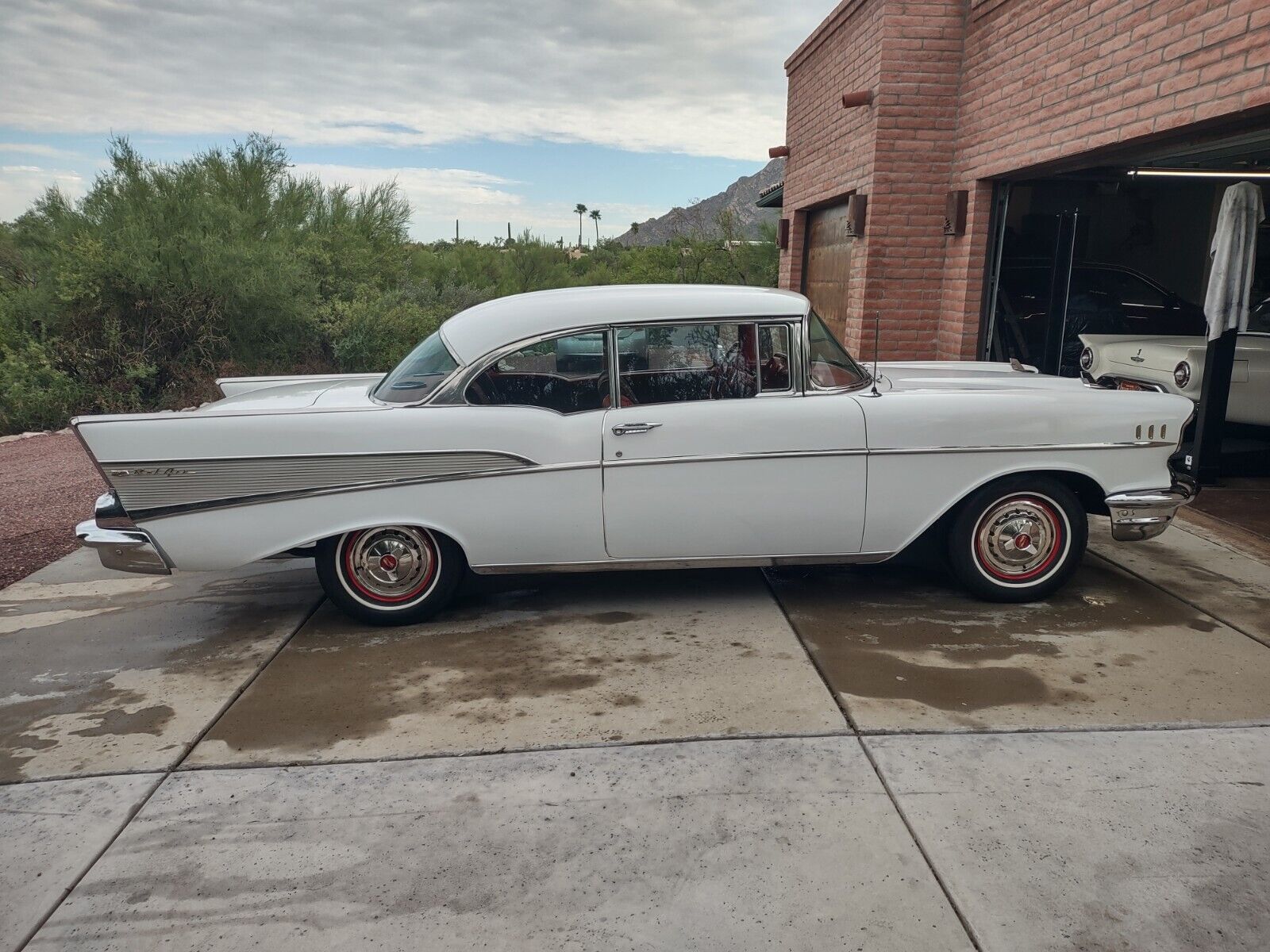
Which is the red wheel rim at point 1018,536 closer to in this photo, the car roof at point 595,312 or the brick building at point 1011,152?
the car roof at point 595,312

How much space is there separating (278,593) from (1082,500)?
4382 mm

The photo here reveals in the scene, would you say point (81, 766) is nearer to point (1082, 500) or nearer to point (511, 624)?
point (511, 624)

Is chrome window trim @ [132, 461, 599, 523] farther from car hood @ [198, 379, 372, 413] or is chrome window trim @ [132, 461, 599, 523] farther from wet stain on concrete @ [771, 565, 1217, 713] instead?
wet stain on concrete @ [771, 565, 1217, 713]

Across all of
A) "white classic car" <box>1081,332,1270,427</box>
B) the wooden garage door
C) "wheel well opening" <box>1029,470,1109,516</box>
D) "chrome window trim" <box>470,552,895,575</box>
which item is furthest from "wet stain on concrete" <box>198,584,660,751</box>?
the wooden garage door

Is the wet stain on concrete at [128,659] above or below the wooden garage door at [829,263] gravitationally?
below

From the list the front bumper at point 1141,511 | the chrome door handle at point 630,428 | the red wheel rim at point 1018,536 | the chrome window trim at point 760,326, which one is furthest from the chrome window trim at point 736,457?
the front bumper at point 1141,511

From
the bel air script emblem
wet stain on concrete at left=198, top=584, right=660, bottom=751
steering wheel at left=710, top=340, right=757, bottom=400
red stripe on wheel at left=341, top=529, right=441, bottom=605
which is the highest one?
steering wheel at left=710, top=340, right=757, bottom=400

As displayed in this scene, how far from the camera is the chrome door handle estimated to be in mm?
4410

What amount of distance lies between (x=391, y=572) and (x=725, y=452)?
171 centimetres

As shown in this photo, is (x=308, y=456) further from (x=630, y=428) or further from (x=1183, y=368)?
(x=1183, y=368)

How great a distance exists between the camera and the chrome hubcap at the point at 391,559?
14.8 feet

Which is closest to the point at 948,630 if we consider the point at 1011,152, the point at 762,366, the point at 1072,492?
the point at 1072,492

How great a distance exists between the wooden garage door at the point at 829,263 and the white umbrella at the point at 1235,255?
13.1 feet

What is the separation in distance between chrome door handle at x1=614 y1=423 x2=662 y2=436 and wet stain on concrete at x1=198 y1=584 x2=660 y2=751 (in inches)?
37.3
